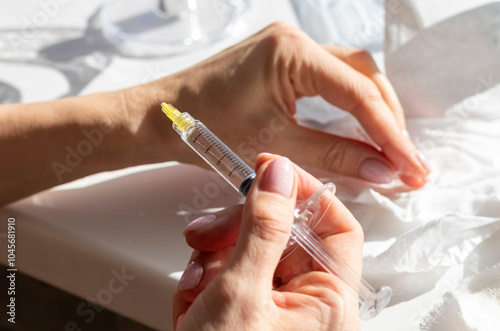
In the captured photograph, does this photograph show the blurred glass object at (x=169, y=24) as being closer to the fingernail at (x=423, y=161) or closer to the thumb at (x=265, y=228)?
the fingernail at (x=423, y=161)

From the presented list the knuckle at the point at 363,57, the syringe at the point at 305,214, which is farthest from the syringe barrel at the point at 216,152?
the knuckle at the point at 363,57

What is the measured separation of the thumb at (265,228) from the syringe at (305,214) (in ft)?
0.19

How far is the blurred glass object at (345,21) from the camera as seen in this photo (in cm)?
74

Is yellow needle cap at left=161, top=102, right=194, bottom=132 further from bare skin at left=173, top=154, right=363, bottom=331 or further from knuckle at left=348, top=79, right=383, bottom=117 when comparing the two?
knuckle at left=348, top=79, right=383, bottom=117

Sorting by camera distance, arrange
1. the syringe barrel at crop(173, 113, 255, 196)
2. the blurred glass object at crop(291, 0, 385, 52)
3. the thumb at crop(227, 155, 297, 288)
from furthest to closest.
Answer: the blurred glass object at crop(291, 0, 385, 52) < the syringe barrel at crop(173, 113, 255, 196) < the thumb at crop(227, 155, 297, 288)

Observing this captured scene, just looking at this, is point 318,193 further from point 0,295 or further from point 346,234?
point 0,295

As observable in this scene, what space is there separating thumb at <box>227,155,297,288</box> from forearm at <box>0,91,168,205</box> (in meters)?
0.27

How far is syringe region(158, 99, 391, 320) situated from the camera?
0.38 metres

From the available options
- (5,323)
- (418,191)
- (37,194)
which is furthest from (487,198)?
(5,323)

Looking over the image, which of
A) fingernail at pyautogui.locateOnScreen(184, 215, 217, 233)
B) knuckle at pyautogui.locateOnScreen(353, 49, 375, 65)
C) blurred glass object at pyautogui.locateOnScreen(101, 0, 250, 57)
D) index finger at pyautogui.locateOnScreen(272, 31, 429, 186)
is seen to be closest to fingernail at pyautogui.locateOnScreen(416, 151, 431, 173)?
index finger at pyautogui.locateOnScreen(272, 31, 429, 186)

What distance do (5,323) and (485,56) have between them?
0.77 metres

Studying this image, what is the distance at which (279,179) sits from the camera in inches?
14.1

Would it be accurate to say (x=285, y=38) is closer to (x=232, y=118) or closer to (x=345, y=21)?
(x=232, y=118)

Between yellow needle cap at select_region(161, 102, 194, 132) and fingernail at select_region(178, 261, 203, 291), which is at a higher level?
yellow needle cap at select_region(161, 102, 194, 132)
